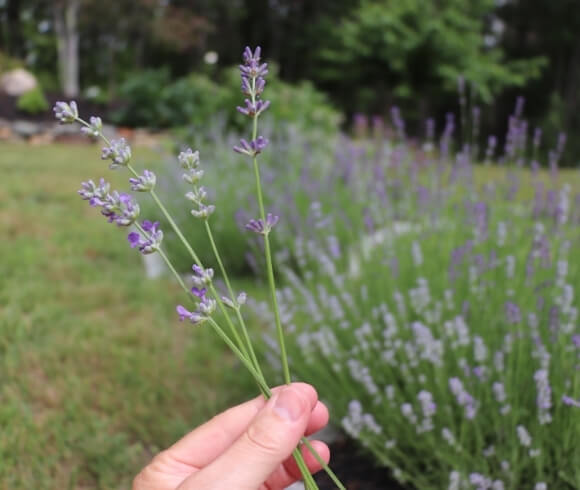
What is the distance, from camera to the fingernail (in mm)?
861

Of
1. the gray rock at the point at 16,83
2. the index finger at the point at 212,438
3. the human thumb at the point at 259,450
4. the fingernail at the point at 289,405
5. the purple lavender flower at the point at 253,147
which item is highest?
the purple lavender flower at the point at 253,147

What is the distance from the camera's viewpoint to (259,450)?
2.81ft

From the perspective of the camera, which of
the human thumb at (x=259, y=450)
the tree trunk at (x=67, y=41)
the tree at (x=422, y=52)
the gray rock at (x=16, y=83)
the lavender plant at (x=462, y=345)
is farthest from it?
the tree trunk at (x=67, y=41)

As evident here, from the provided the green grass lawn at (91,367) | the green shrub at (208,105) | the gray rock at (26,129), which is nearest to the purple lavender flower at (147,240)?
the green grass lawn at (91,367)

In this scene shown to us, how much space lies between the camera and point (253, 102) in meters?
0.79

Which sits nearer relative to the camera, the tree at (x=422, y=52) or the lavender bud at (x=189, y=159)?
the lavender bud at (x=189, y=159)

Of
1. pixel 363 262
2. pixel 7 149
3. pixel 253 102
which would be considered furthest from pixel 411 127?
pixel 253 102

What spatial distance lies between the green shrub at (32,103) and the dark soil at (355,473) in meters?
14.6

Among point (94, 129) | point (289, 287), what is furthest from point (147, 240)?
point (289, 287)

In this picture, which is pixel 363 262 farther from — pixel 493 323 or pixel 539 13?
pixel 539 13

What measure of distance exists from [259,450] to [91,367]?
6.78 feet

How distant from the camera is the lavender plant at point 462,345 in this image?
1.61 metres

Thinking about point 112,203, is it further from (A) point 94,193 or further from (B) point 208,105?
(B) point 208,105

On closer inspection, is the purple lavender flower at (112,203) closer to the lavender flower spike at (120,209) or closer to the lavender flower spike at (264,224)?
the lavender flower spike at (120,209)
